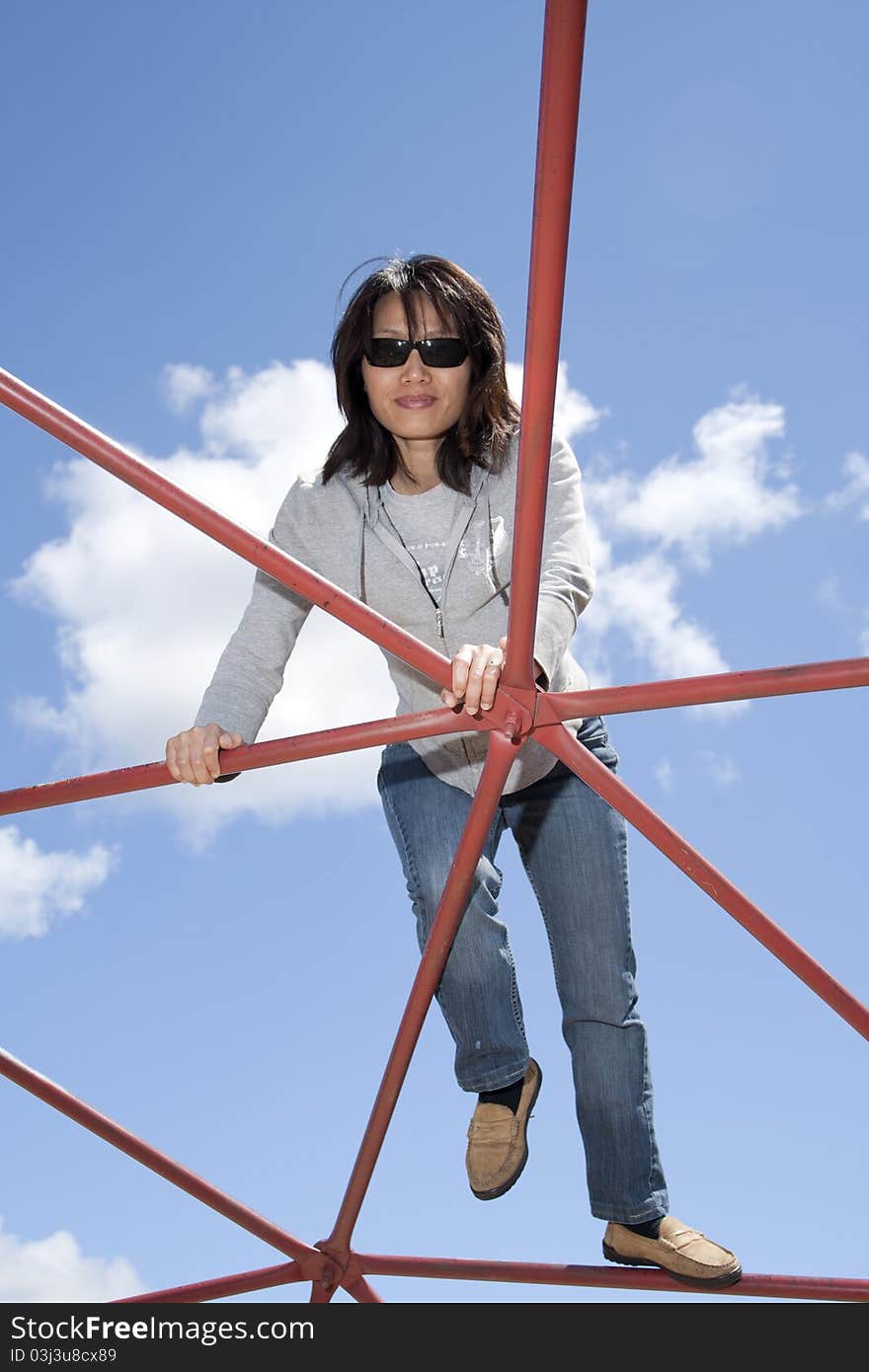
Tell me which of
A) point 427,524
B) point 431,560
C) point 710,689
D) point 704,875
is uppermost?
point 427,524

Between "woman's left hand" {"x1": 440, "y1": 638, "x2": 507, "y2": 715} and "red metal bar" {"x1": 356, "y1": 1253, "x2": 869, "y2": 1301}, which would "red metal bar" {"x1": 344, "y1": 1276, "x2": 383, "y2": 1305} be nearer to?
"red metal bar" {"x1": 356, "y1": 1253, "x2": 869, "y2": 1301}

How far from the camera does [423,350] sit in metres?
4.41

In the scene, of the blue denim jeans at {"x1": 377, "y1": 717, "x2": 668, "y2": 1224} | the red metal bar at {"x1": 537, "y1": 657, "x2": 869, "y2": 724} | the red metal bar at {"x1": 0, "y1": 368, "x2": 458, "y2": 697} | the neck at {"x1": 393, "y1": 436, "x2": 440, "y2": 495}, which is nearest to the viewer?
the red metal bar at {"x1": 537, "y1": 657, "x2": 869, "y2": 724}

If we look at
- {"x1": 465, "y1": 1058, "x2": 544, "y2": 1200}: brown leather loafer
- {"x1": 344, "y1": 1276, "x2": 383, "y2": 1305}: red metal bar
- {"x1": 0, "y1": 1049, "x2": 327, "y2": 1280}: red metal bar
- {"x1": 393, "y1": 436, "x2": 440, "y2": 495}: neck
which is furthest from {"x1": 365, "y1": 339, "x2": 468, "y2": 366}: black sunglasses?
{"x1": 344, "y1": 1276, "x2": 383, "y2": 1305}: red metal bar

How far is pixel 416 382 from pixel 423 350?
9cm

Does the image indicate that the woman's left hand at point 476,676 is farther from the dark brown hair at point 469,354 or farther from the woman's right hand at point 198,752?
the dark brown hair at point 469,354

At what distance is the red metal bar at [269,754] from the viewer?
3826 mm

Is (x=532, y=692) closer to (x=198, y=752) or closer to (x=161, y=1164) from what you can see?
(x=198, y=752)

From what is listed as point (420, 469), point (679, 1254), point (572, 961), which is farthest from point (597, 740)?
point (679, 1254)

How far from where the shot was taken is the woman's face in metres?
4.43

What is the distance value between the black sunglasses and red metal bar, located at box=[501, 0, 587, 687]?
43.6 inches

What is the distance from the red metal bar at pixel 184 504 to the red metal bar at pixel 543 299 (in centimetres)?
32
